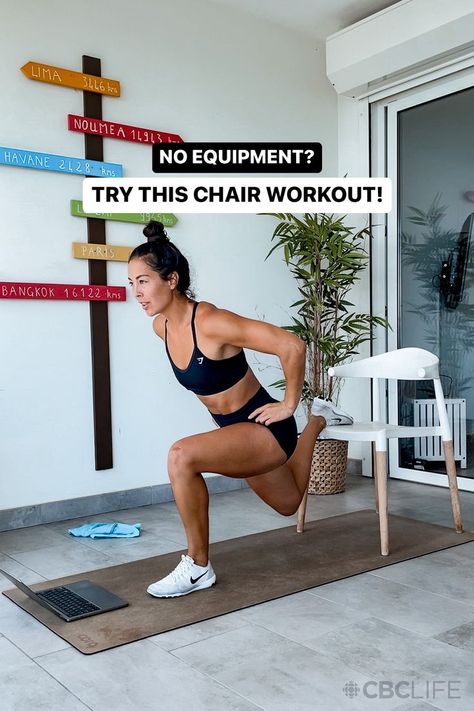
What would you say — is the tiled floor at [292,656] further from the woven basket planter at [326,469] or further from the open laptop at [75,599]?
the woven basket planter at [326,469]

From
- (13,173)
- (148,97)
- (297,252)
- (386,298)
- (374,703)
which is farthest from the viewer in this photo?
(386,298)

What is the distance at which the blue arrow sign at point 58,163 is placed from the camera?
3.21m

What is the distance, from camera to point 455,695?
163cm

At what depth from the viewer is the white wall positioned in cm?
328

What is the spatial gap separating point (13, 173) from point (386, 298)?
2146 millimetres

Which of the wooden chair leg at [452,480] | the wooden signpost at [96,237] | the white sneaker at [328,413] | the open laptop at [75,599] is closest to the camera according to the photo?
the open laptop at [75,599]

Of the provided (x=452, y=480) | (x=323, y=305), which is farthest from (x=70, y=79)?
(x=452, y=480)

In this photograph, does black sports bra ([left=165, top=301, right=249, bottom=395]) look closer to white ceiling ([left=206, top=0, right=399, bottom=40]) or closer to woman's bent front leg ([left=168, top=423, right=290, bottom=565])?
woman's bent front leg ([left=168, top=423, right=290, bottom=565])

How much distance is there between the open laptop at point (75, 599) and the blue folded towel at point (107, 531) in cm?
62

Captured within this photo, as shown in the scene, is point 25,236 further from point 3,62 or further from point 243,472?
point 243,472

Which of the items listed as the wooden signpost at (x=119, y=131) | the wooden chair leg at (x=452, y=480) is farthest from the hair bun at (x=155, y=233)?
the wooden chair leg at (x=452, y=480)

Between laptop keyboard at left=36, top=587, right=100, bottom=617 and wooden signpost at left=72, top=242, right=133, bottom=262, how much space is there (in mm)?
1635

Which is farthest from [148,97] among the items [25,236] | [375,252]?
[375,252]

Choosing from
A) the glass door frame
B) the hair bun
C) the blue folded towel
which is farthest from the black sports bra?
the glass door frame
